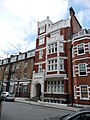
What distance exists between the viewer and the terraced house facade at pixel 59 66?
19.8 m

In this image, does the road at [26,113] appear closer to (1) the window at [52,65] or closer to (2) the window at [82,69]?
(2) the window at [82,69]

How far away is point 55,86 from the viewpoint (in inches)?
923

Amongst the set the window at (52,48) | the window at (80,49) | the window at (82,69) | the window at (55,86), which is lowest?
the window at (55,86)

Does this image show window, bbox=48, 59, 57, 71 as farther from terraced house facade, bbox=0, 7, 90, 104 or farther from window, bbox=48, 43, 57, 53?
window, bbox=48, 43, 57, 53

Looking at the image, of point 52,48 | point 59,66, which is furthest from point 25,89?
point 52,48

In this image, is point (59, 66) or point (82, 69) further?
point (59, 66)

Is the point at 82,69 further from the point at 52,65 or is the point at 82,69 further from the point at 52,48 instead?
the point at 52,48

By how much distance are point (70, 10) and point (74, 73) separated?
13.6 m

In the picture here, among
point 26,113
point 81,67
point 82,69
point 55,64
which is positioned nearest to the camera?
point 26,113

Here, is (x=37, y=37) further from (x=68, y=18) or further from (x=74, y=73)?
(x=74, y=73)

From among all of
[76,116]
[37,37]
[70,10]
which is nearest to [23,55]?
[37,37]

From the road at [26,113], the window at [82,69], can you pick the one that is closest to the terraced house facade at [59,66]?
the window at [82,69]

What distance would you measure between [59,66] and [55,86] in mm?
3762

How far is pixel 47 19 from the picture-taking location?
2878 centimetres
